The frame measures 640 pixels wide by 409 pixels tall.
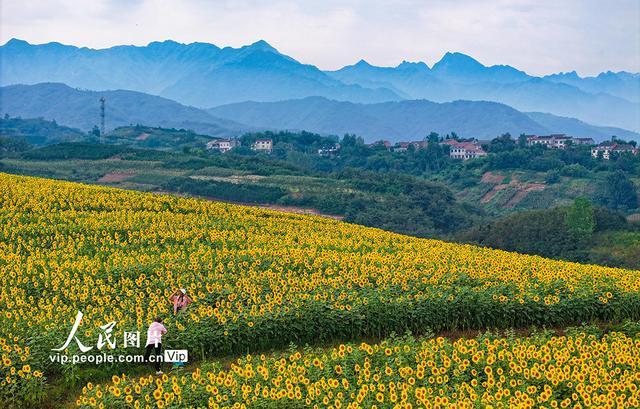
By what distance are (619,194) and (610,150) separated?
43303 mm

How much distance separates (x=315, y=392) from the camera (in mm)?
15234

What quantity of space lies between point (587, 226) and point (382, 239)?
54332 mm

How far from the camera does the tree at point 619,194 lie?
425ft

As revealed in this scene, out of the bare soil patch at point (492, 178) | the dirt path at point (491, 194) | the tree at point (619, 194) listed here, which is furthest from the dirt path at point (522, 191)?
the tree at point (619, 194)

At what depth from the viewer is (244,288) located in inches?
906

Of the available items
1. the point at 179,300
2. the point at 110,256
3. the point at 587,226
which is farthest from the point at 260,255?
the point at 587,226

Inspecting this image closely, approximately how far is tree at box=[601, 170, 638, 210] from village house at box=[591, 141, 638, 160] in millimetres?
35894

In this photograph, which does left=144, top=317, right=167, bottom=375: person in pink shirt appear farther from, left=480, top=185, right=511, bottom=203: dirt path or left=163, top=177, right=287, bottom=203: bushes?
left=480, top=185, right=511, bottom=203: dirt path

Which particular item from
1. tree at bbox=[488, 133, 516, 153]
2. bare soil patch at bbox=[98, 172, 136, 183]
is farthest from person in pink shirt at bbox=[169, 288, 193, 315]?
tree at bbox=[488, 133, 516, 153]

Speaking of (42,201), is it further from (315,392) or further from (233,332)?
(315,392)

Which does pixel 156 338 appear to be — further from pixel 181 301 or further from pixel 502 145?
pixel 502 145

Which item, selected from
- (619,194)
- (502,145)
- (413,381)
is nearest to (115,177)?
(619,194)

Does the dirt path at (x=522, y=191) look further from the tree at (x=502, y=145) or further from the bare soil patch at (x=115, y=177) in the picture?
the bare soil patch at (x=115, y=177)

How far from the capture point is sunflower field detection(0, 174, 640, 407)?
64.5 feet
